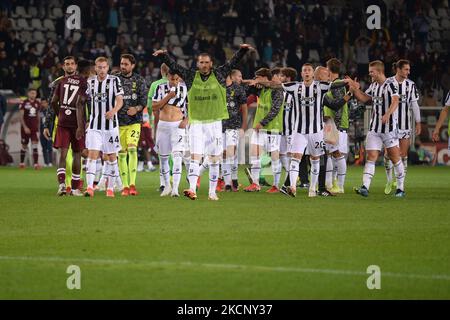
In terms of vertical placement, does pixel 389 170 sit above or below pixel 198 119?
below

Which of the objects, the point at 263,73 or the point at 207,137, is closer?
the point at 207,137

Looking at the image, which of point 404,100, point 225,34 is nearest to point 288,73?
point 404,100

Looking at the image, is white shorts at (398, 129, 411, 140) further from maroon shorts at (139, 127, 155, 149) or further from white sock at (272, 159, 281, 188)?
maroon shorts at (139, 127, 155, 149)

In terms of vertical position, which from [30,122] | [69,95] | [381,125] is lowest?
[30,122]

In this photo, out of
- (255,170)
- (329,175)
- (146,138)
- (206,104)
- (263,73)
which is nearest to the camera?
(206,104)

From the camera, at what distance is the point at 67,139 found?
18.3 m

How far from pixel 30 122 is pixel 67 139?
12488mm

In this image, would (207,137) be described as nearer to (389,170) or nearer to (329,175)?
→ (329,175)

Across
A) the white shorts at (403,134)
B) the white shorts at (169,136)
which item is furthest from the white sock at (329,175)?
the white shorts at (169,136)

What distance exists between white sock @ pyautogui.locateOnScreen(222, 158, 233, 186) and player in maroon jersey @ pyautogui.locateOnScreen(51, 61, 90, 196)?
3085mm

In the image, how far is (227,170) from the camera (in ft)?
66.5

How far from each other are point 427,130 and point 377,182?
10.0m

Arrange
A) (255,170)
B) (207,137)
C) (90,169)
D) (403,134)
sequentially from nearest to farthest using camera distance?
(207,137) < (90,169) < (403,134) < (255,170)
